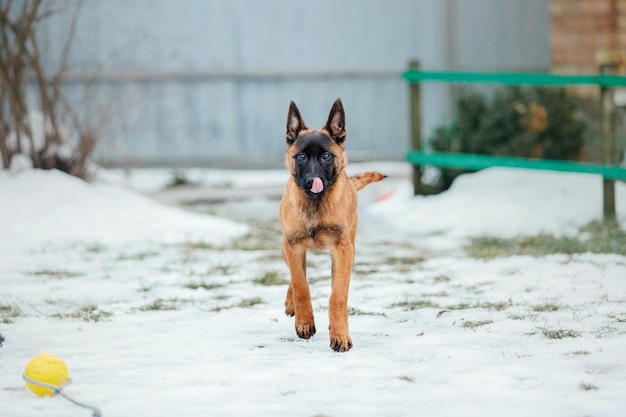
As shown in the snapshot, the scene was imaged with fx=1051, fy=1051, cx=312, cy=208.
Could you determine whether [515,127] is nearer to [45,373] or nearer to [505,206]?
[505,206]

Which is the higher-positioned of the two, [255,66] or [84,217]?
[255,66]

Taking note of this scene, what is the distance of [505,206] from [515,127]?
8.05 feet

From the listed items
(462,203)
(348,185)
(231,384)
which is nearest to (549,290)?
(348,185)

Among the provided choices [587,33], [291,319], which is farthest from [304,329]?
[587,33]

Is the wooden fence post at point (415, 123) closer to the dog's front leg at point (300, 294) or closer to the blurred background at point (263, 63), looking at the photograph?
the blurred background at point (263, 63)

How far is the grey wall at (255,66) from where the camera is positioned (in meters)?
14.6

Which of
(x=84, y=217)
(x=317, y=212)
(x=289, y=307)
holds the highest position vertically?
(x=317, y=212)

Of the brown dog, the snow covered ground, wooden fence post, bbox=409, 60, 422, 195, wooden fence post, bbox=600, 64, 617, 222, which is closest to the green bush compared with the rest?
wooden fence post, bbox=409, 60, 422, 195

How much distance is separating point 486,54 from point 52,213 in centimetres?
863

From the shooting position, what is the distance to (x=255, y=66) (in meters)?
15.0

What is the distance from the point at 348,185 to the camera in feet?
19.0

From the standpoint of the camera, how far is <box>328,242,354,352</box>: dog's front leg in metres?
5.14

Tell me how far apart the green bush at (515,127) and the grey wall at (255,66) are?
9.16 feet

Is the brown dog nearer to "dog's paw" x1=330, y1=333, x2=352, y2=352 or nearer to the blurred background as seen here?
"dog's paw" x1=330, y1=333, x2=352, y2=352
